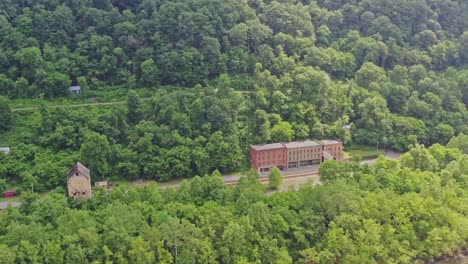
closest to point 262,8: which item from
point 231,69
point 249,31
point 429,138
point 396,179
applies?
point 249,31

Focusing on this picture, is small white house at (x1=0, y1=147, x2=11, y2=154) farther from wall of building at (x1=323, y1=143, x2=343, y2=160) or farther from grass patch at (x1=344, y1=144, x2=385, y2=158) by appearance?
grass patch at (x1=344, y1=144, x2=385, y2=158)

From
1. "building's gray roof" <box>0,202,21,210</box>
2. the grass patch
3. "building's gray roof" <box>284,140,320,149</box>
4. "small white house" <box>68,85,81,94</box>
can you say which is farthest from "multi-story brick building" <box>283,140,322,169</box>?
"building's gray roof" <box>0,202,21,210</box>

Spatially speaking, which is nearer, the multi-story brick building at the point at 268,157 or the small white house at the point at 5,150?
the small white house at the point at 5,150

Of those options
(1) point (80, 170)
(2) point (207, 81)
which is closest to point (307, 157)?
(2) point (207, 81)

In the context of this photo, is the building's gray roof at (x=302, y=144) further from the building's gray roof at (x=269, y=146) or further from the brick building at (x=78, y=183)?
the brick building at (x=78, y=183)

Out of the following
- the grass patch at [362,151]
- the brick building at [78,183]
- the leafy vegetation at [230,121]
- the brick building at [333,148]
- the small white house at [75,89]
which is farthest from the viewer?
the small white house at [75,89]

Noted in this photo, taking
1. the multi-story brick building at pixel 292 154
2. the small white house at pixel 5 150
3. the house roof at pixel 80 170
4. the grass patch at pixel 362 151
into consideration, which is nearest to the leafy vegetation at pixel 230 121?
the small white house at pixel 5 150

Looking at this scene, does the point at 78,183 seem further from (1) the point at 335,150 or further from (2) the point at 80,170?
(1) the point at 335,150
